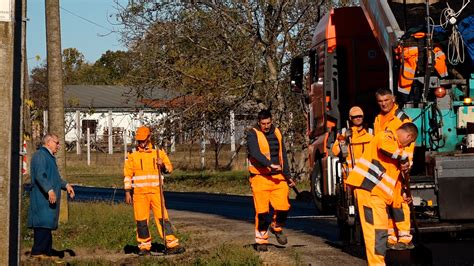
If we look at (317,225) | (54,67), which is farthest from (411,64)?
(54,67)

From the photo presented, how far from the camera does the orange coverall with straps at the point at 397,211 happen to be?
462 inches

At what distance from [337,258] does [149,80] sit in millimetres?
19451

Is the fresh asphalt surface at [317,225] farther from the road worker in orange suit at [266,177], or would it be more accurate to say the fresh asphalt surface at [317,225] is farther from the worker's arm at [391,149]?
the worker's arm at [391,149]

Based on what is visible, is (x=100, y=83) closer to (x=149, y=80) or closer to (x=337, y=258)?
(x=149, y=80)

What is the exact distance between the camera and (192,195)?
30875 mm

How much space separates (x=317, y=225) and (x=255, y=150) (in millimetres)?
4468

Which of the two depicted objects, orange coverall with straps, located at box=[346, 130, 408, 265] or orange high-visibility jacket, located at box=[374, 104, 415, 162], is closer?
orange coverall with straps, located at box=[346, 130, 408, 265]

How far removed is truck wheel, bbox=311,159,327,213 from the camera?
1672cm

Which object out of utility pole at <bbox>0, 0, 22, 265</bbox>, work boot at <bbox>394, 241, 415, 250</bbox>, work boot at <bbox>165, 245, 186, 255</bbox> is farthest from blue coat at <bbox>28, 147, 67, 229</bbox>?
utility pole at <bbox>0, 0, 22, 265</bbox>

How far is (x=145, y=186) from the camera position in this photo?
47.3 feet

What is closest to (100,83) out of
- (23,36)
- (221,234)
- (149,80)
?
(149,80)

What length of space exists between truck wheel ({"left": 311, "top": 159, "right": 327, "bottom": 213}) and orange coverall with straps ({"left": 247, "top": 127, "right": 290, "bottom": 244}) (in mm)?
2356

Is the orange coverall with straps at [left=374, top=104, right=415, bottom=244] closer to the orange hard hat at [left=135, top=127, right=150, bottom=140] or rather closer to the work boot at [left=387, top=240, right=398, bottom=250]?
the work boot at [left=387, top=240, right=398, bottom=250]

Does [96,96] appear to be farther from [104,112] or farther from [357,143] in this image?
[357,143]
